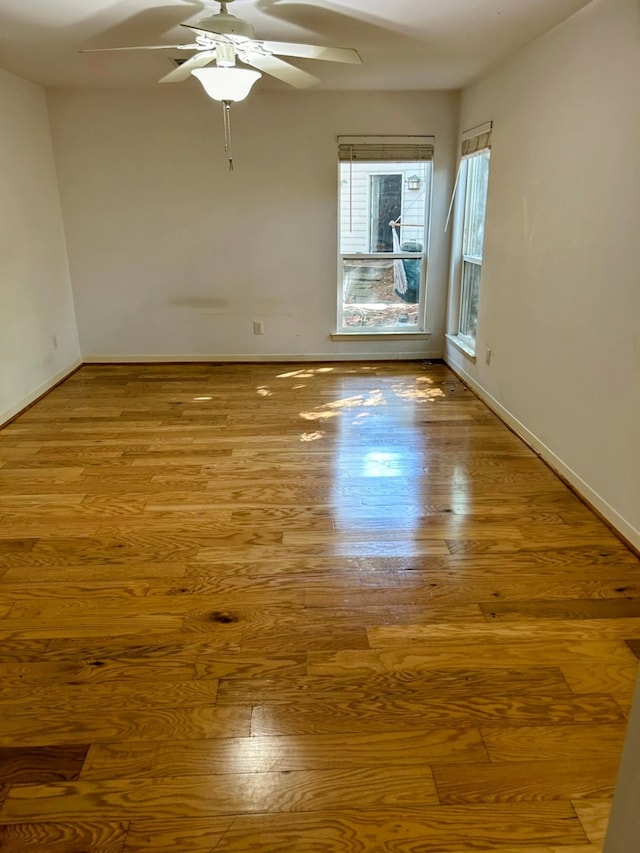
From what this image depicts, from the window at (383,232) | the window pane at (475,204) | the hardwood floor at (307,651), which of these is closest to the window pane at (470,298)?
the window pane at (475,204)

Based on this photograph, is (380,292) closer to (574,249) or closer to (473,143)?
(473,143)

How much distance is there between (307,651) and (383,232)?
167 inches

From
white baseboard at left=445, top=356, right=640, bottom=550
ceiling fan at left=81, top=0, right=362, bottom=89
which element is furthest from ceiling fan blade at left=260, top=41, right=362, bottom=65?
white baseboard at left=445, top=356, right=640, bottom=550

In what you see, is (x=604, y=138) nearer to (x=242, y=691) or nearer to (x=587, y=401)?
(x=587, y=401)

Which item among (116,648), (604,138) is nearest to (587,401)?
(604,138)

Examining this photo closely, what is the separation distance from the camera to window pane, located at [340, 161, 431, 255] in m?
5.16

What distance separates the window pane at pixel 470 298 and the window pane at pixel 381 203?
564 mm

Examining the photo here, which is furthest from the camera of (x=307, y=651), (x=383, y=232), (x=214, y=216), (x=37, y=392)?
(x=383, y=232)

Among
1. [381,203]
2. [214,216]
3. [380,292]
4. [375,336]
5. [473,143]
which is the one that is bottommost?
[375,336]

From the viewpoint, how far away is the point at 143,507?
2910 mm

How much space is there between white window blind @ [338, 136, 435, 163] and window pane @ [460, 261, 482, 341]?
102 centimetres

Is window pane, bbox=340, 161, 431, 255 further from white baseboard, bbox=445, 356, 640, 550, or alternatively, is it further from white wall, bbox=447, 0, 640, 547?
white baseboard, bbox=445, 356, 640, 550

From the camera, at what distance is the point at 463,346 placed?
5023 mm

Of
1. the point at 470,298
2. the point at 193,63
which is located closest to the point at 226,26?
the point at 193,63
